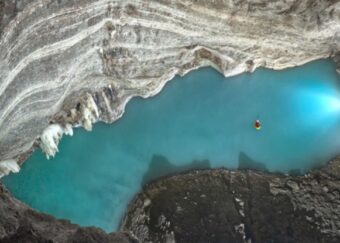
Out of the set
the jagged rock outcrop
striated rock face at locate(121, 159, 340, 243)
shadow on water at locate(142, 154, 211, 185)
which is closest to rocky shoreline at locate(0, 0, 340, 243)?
striated rock face at locate(121, 159, 340, 243)

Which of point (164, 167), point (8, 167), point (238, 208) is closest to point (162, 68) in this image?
point (164, 167)

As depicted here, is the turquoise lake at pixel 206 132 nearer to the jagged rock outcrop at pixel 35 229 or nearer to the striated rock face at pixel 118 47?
the striated rock face at pixel 118 47

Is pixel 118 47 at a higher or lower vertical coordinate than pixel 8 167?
higher

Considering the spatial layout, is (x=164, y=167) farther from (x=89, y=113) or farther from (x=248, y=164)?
(x=89, y=113)

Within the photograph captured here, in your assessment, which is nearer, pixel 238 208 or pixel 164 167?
pixel 238 208

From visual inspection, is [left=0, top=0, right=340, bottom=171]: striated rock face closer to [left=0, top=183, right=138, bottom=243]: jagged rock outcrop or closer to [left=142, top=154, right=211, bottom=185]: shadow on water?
[left=142, top=154, right=211, bottom=185]: shadow on water

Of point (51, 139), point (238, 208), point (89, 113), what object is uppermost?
point (89, 113)
